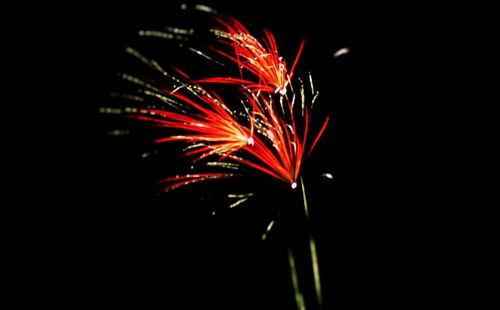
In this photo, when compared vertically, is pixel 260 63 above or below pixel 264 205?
above

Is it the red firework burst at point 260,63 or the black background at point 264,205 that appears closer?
the red firework burst at point 260,63

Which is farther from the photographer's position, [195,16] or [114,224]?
[114,224]

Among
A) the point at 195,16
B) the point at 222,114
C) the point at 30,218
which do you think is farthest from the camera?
the point at 30,218

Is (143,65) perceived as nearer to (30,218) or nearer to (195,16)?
(195,16)

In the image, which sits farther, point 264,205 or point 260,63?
point 264,205

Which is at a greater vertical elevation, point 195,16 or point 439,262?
point 195,16

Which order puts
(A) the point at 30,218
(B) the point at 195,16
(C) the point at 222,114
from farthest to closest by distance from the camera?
(A) the point at 30,218 → (B) the point at 195,16 → (C) the point at 222,114

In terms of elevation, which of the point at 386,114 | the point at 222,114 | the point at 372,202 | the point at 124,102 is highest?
the point at 124,102

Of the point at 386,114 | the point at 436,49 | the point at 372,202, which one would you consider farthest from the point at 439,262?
the point at 436,49
